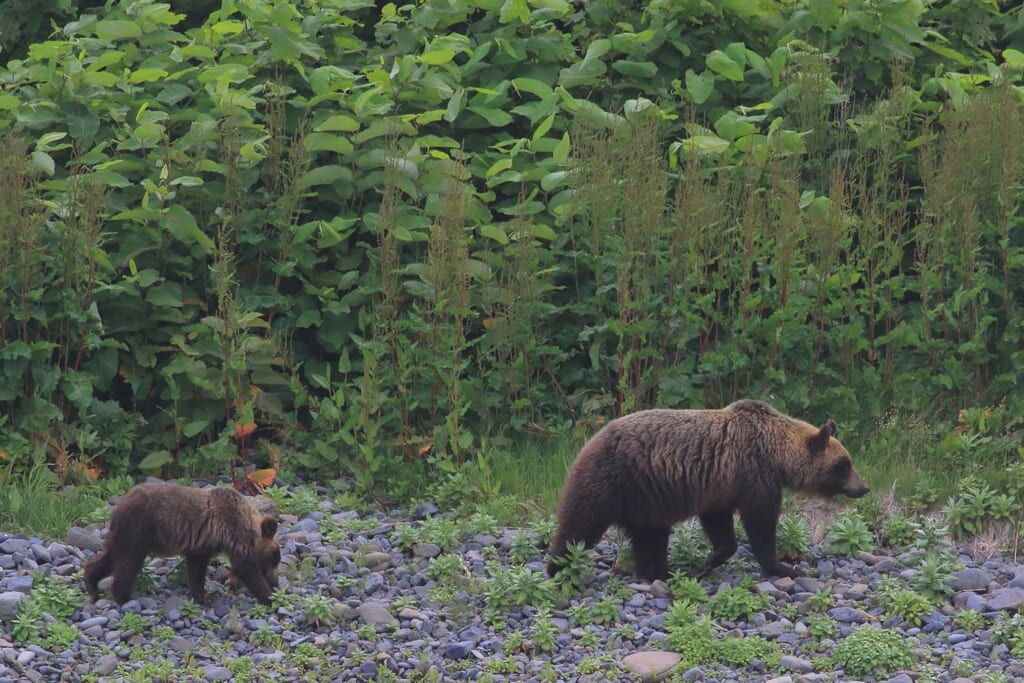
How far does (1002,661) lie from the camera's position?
7.42m

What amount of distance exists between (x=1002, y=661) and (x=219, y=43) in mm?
6785

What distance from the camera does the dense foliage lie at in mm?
9633

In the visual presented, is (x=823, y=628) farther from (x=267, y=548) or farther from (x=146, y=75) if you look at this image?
(x=146, y=75)

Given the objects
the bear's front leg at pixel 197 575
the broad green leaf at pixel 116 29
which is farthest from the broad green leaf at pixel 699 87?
the bear's front leg at pixel 197 575

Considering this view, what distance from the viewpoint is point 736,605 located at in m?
7.89

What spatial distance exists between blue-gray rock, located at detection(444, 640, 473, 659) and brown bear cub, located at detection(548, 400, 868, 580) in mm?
900

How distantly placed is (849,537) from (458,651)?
7.97ft

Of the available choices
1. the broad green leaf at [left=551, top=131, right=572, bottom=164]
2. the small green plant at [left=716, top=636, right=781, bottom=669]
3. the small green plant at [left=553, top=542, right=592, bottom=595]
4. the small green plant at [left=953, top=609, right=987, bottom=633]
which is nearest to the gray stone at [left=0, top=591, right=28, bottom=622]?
the small green plant at [left=553, top=542, right=592, bottom=595]

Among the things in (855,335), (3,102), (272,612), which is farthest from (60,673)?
(855,335)

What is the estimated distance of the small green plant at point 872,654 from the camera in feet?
23.9

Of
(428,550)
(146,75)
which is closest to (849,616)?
(428,550)

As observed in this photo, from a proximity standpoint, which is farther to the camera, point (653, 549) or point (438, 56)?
point (438, 56)

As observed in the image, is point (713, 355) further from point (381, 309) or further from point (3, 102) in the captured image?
point (3, 102)

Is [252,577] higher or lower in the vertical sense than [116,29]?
lower
